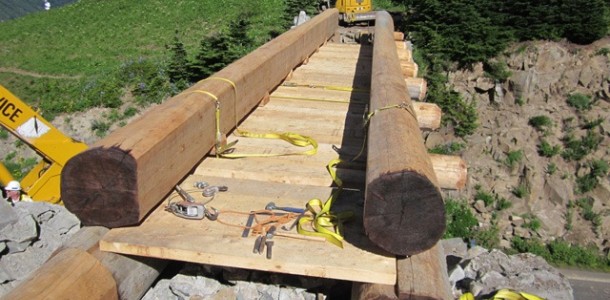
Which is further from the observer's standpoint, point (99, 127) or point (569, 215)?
point (569, 215)

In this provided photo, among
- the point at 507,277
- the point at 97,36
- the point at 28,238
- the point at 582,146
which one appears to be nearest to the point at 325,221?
the point at 507,277

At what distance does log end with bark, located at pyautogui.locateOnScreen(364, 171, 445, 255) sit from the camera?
2.61 m

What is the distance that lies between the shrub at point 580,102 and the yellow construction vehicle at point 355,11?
7.95 metres

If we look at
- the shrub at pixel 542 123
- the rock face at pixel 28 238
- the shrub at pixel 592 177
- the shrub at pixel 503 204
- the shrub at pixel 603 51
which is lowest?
the shrub at pixel 503 204

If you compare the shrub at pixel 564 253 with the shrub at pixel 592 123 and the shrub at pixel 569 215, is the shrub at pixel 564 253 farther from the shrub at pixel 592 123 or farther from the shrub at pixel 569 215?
the shrub at pixel 592 123

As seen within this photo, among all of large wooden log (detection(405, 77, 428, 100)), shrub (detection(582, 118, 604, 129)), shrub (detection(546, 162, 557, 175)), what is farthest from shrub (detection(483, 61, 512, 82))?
large wooden log (detection(405, 77, 428, 100))

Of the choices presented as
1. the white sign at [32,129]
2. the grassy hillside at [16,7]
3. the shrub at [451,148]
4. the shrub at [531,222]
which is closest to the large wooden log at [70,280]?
the white sign at [32,129]

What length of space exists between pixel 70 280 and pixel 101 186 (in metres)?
0.54

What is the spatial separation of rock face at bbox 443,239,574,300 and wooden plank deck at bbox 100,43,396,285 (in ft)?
5.96

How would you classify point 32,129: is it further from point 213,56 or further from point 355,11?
point 355,11

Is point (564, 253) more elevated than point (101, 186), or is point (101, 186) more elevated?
point (101, 186)

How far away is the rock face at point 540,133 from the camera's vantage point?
16562 millimetres

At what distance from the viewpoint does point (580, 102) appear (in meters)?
18.1

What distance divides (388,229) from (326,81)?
4692 millimetres
